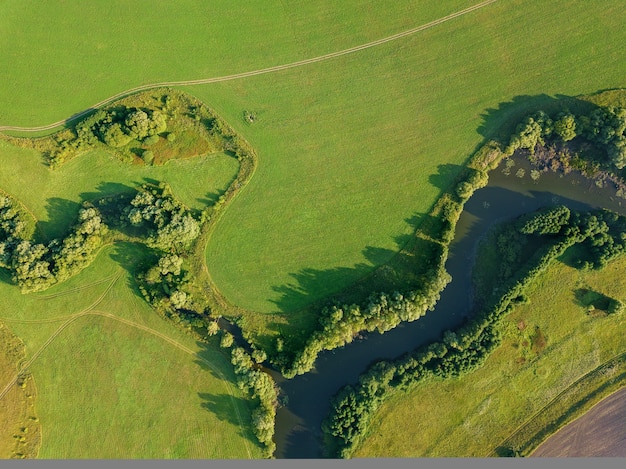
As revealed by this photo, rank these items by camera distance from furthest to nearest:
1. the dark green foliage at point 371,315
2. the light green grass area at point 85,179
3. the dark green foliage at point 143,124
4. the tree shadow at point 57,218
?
1. the tree shadow at point 57,218
2. the light green grass area at point 85,179
3. the dark green foliage at point 143,124
4. the dark green foliage at point 371,315

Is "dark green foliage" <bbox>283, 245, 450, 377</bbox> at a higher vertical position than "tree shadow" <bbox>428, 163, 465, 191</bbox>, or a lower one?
lower

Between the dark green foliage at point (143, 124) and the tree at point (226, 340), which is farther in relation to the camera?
the dark green foliage at point (143, 124)

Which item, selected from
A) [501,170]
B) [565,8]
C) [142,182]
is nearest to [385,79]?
[501,170]

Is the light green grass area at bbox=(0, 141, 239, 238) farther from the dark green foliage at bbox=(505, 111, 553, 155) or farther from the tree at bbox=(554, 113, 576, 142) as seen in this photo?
the tree at bbox=(554, 113, 576, 142)

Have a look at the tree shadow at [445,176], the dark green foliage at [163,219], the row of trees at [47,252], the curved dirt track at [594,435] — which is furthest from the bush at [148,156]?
the curved dirt track at [594,435]

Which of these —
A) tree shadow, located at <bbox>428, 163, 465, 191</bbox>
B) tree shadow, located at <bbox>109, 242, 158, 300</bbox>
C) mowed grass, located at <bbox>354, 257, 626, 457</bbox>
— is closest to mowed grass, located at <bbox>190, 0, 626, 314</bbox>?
tree shadow, located at <bbox>428, 163, 465, 191</bbox>

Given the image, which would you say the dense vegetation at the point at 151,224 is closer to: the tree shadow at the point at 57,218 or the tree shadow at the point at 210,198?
the tree shadow at the point at 210,198

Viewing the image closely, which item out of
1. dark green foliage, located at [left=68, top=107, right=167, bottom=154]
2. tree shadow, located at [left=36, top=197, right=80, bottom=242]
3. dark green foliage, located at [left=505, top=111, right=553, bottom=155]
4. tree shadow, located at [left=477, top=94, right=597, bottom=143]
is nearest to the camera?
dark green foliage, located at [left=505, top=111, right=553, bottom=155]
